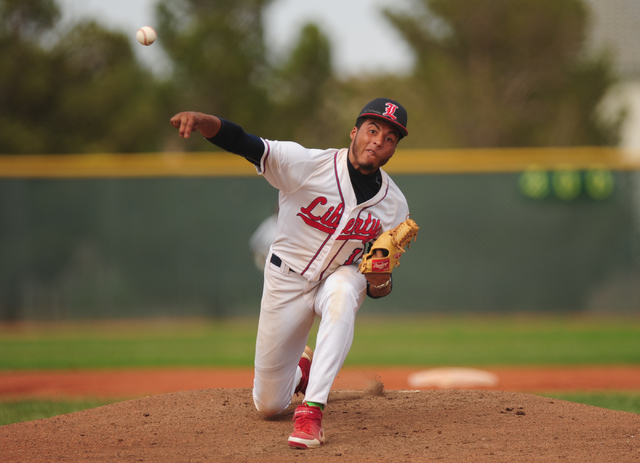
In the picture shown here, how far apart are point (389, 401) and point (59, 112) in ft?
45.9

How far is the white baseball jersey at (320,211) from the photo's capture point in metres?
3.23

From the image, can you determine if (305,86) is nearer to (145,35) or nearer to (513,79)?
(513,79)

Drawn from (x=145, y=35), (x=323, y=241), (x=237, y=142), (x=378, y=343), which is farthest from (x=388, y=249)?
(x=378, y=343)

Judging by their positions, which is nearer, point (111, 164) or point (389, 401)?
point (389, 401)

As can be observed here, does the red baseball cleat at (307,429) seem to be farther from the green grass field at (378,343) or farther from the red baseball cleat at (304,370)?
the green grass field at (378,343)

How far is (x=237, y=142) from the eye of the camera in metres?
3.02

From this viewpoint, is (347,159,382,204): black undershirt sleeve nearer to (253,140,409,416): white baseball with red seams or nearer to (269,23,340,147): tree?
(253,140,409,416): white baseball with red seams

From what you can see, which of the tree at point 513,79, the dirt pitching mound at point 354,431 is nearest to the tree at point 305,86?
the tree at point 513,79

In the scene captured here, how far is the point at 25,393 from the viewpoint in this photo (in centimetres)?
552

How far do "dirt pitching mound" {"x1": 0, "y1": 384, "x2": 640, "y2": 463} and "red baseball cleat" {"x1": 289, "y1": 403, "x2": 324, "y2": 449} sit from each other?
38 millimetres

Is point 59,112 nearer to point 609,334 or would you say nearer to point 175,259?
point 175,259

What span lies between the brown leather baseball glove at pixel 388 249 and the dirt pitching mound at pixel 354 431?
77 cm

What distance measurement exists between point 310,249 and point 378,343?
500 cm

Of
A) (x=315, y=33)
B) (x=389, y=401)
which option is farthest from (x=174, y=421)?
(x=315, y=33)
